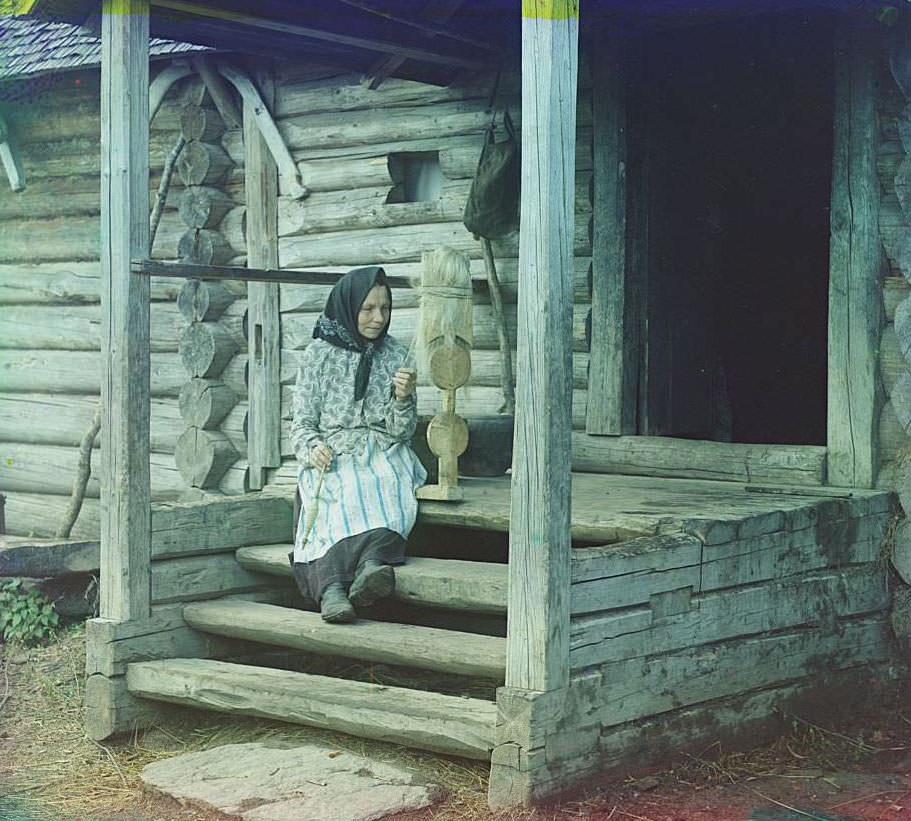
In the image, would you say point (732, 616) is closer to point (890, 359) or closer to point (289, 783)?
point (890, 359)

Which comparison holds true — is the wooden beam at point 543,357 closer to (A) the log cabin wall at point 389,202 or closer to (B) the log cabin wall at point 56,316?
(A) the log cabin wall at point 389,202

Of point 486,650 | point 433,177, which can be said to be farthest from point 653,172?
point 486,650

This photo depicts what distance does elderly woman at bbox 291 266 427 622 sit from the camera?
598cm

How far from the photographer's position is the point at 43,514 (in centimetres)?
1055

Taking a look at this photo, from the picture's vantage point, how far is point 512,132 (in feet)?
24.8

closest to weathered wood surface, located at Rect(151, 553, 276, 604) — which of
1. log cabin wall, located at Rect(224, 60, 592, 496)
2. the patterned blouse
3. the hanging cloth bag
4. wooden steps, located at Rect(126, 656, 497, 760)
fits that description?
wooden steps, located at Rect(126, 656, 497, 760)

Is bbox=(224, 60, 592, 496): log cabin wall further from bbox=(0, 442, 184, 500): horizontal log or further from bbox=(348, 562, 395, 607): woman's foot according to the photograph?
bbox=(0, 442, 184, 500): horizontal log

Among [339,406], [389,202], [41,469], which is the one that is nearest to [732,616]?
[339,406]

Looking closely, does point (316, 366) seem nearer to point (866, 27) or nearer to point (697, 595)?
point (697, 595)

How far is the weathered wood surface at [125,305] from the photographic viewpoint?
19.3ft

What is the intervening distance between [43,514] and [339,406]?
16.3ft

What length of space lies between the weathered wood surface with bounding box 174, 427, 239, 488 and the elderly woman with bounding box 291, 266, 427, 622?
2.75 metres

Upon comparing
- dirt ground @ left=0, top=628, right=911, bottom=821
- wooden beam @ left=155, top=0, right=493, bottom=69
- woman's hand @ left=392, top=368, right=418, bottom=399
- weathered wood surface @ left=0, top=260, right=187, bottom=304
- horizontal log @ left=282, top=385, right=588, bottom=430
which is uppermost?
wooden beam @ left=155, top=0, right=493, bottom=69

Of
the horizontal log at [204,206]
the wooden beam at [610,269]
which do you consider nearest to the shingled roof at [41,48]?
the horizontal log at [204,206]
